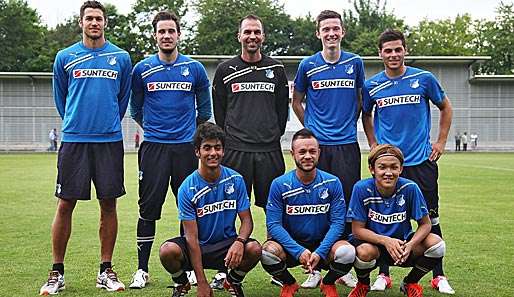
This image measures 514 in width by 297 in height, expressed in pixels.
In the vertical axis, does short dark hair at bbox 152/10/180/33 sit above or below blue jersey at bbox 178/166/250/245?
above

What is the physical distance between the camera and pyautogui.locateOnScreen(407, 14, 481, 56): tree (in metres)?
66.5

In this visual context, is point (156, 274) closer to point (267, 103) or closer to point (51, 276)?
point (51, 276)

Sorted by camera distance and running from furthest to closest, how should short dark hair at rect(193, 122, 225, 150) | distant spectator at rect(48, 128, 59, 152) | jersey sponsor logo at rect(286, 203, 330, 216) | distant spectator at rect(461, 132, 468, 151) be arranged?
distant spectator at rect(461, 132, 468, 151), distant spectator at rect(48, 128, 59, 152), jersey sponsor logo at rect(286, 203, 330, 216), short dark hair at rect(193, 122, 225, 150)

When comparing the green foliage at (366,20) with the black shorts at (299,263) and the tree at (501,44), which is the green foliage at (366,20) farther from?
the black shorts at (299,263)

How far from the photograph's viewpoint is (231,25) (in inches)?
2470

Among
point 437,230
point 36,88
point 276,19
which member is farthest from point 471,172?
point 276,19

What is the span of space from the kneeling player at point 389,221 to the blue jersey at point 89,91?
2103 mm

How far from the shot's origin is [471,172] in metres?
21.2

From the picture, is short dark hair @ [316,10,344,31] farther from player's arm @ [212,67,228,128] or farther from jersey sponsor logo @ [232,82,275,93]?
player's arm @ [212,67,228,128]

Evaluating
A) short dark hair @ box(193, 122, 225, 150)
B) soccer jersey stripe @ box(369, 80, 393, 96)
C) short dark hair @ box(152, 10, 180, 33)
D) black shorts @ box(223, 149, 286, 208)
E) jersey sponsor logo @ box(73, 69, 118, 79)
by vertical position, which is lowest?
black shorts @ box(223, 149, 286, 208)

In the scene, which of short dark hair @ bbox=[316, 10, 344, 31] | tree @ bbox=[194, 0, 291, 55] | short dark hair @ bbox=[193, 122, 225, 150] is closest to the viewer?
short dark hair @ bbox=[193, 122, 225, 150]

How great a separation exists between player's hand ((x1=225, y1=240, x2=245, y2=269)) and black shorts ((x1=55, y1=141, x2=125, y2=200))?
1246 millimetres

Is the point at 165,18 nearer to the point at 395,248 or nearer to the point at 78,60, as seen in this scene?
the point at 78,60

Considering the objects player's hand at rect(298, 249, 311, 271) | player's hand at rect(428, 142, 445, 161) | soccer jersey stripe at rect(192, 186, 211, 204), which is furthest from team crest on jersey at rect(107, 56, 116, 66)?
player's hand at rect(428, 142, 445, 161)
